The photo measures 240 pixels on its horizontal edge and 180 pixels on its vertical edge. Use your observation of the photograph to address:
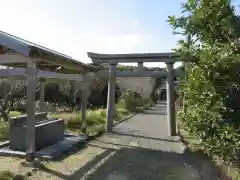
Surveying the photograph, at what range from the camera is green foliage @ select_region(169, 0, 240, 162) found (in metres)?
3.61

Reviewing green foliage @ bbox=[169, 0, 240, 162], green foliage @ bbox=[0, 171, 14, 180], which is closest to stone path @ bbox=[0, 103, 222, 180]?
green foliage @ bbox=[0, 171, 14, 180]

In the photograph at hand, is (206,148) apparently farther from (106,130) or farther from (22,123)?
(106,130)

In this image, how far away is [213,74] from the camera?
146 inches

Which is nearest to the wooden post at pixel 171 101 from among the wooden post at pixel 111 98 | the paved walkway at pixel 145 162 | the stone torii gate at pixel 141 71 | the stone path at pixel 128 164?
the stone torii gate at pixel 141 71

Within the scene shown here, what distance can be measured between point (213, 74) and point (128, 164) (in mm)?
4278

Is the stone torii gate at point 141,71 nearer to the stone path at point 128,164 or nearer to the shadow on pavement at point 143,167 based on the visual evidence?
the stone path at point 128,164

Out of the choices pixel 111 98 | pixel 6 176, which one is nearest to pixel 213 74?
pixel 6 176

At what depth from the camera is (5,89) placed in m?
21.0

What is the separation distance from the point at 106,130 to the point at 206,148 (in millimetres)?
8473

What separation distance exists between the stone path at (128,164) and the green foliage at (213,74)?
8.97 feet

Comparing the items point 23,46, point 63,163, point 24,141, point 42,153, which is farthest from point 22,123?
point 23,46

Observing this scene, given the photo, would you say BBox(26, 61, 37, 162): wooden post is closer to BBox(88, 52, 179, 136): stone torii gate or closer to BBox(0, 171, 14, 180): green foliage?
BBox(0, 171, 14, 180): green foliage

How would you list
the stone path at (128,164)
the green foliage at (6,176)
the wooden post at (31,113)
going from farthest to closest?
1. the wooden post at (31,113)
2. the stone path at (128,164)
3. the green foliage at (6,176)

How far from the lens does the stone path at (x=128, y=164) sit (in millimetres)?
6297
